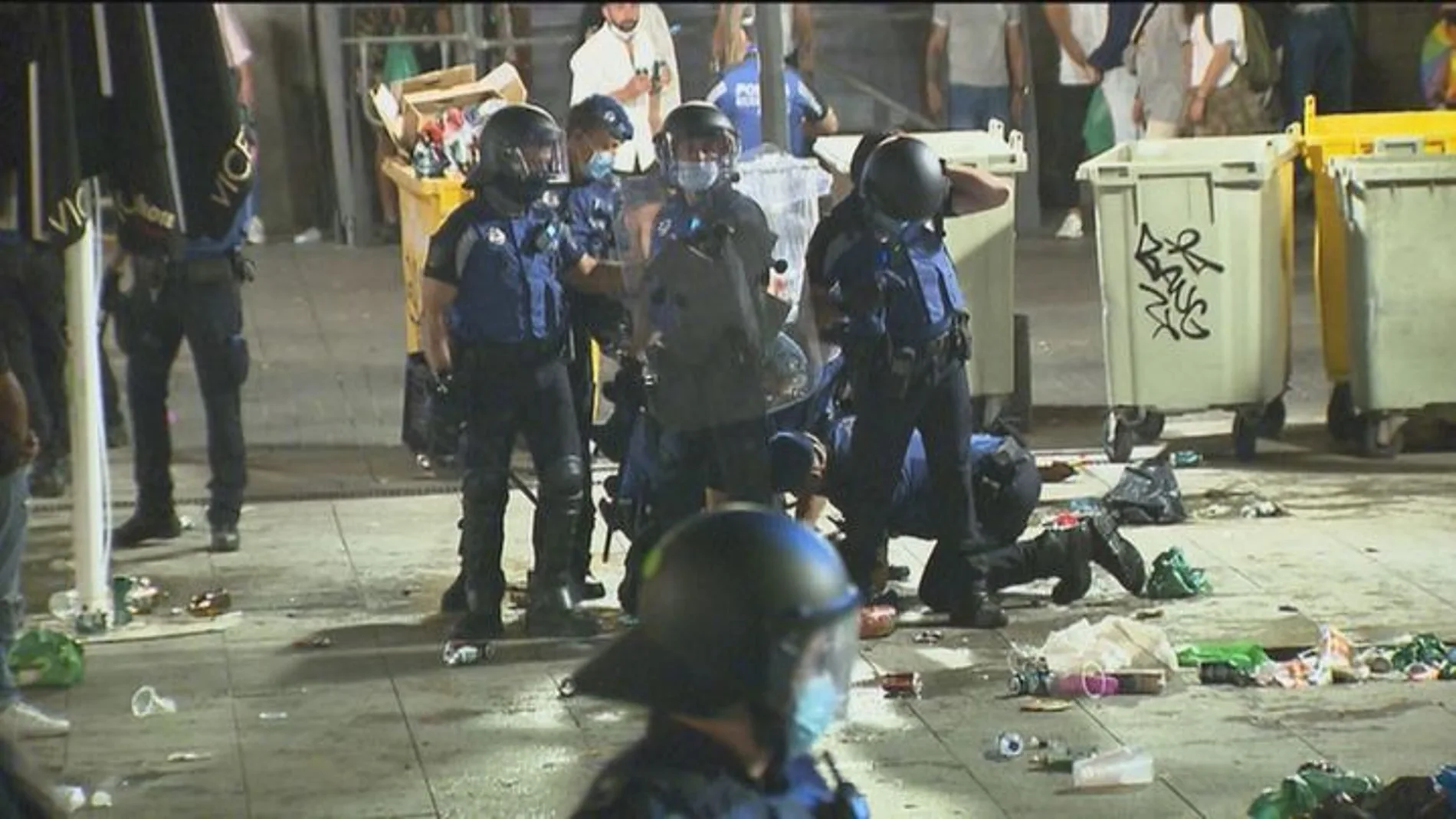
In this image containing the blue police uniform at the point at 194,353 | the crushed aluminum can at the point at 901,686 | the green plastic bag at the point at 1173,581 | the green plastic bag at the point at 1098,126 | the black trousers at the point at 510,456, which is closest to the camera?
the crushed aluminum can at the point at 901,686

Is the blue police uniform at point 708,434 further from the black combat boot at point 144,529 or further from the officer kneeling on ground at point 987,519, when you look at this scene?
the black combat boot at point 144,529

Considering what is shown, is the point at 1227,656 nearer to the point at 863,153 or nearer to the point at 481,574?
the point at 863,153

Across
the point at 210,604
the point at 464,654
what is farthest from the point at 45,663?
the point at 464,654

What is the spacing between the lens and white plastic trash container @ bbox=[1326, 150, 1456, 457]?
11.8 metres

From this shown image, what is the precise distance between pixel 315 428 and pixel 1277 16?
32.7 feet

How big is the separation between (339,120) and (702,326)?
35.5 feet

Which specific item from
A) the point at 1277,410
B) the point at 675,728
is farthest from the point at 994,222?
the point at 675,728

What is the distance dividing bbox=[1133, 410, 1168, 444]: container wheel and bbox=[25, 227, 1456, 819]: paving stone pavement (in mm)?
89

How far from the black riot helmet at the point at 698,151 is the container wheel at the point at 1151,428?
3648 mm

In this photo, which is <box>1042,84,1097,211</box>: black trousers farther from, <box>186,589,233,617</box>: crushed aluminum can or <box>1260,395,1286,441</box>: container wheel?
A: <box>186,589,233,617</box>: crushed aluminum can

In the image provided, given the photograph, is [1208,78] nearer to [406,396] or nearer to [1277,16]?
[1277,16]

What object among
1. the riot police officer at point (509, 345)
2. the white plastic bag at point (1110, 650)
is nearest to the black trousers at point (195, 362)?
the riot police officer at point (509, 345)

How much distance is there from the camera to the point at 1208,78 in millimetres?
17375

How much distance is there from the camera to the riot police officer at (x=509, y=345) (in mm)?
9102
